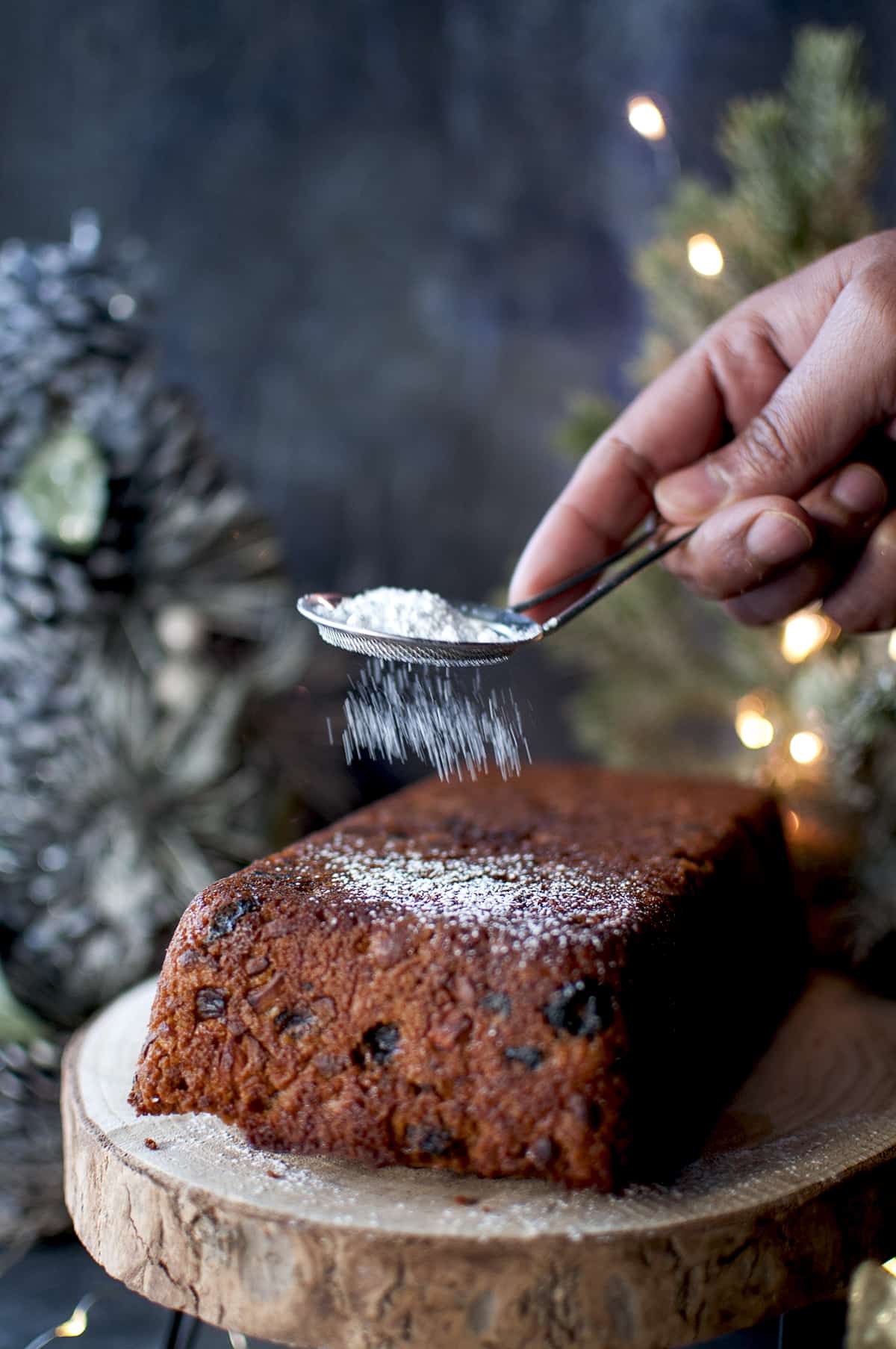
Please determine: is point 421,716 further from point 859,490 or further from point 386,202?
point 386,202

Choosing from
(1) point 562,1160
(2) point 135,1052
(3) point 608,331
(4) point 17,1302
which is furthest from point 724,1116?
(3) point 608,331

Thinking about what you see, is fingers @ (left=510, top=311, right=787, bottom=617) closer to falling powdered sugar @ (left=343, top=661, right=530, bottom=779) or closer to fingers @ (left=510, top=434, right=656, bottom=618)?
fingers @ (left=510, top=434, right=656, bottom=618)

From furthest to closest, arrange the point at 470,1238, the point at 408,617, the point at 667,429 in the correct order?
1. the point at 667,429
2. the point at 408,617
3. the point at 470,1238

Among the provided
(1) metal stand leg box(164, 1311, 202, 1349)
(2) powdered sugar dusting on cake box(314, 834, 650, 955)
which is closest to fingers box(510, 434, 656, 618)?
(2) powdered sugar dusting on cake box(314, 834, 650, 955)

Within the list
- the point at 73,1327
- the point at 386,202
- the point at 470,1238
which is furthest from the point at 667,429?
the point at 73,1327

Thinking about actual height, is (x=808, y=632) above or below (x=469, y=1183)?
above

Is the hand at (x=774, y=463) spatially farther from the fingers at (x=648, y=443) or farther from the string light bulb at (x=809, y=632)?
the string light bulb at (x=809, y=632)

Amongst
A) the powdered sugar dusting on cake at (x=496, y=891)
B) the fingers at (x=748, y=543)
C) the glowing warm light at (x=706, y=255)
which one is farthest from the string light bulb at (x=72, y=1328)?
the glowing warm light at (x=706, y=255)
